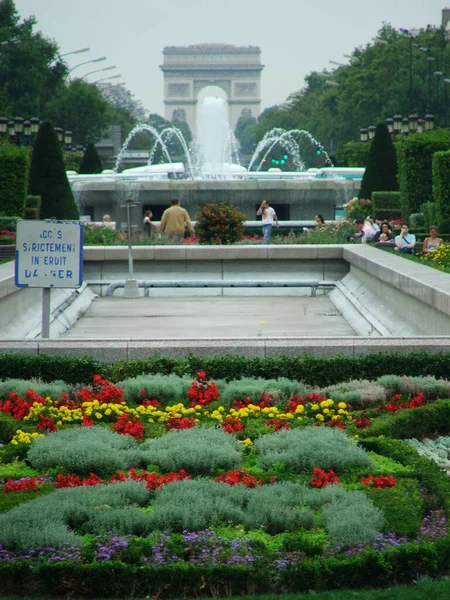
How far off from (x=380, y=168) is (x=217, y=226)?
1418cm

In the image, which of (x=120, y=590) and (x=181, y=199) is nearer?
(x=120, y=590)

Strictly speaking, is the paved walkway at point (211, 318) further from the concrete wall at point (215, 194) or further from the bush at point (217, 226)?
the concrete wall at point (215, 194)

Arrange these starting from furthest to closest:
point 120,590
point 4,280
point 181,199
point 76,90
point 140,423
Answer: point 76,90, point 181,199, point 4,280, point 140,423, point 120,590

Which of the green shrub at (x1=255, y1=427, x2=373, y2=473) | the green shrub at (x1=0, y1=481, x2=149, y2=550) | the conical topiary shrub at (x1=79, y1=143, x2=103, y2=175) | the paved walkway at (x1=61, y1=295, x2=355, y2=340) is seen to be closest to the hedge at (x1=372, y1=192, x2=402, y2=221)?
the paved walkway at (x1=61, y1=295, x2=355, y2=340)

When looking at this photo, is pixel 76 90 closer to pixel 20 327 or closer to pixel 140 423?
pixel 20 327

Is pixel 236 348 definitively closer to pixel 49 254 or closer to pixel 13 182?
pixel 49 254

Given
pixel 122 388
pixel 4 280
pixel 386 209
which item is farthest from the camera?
pixel 386 209

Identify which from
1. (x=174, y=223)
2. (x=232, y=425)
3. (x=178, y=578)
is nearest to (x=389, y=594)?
(x=178, y=578)

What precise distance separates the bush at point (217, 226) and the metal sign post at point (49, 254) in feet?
44.0

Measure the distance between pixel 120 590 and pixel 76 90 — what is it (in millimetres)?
75192

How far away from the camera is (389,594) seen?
18.4ft

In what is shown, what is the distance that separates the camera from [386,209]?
34906 mm

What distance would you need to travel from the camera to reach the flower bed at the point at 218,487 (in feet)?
18.9

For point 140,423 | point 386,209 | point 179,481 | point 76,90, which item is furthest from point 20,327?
point 76,90
